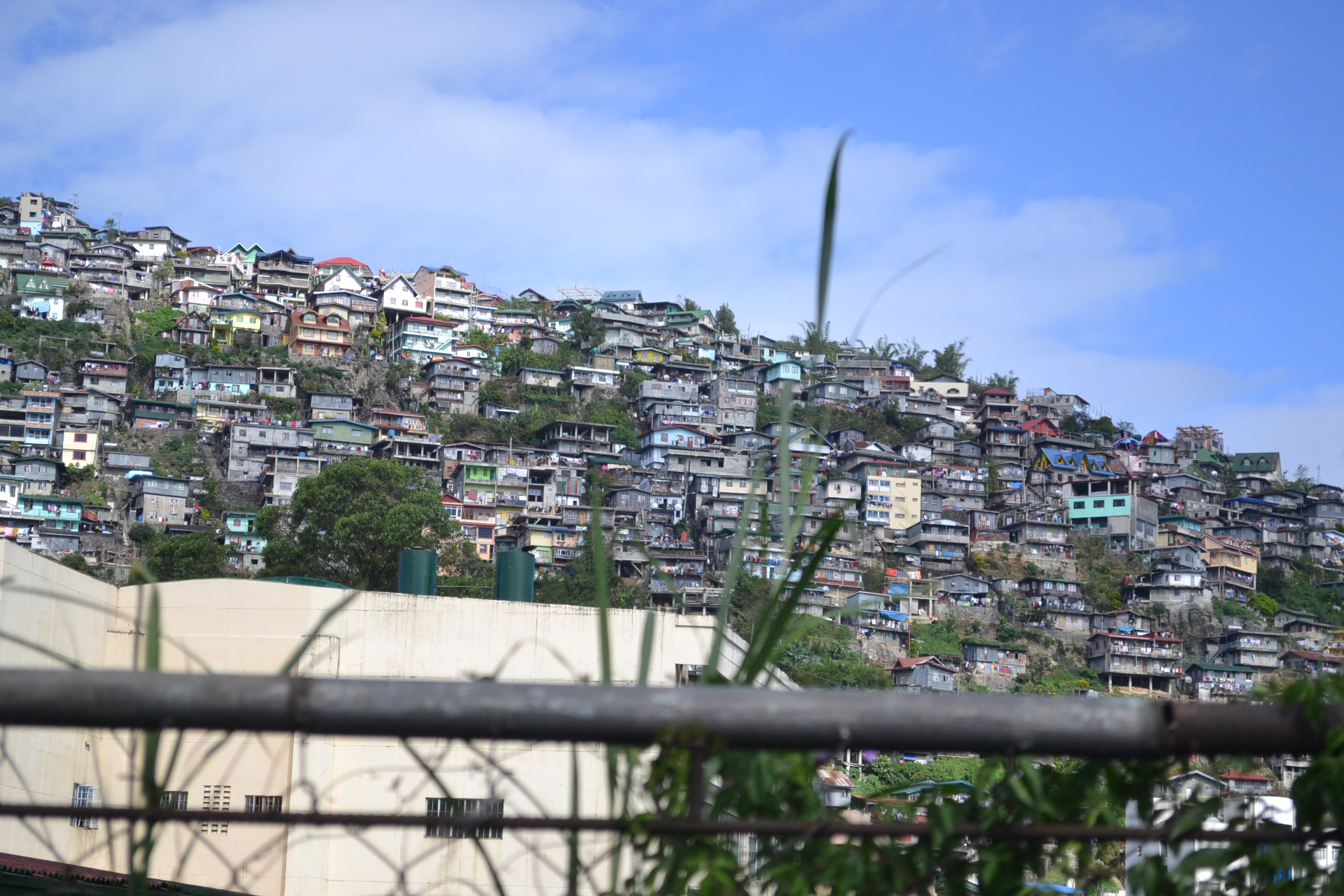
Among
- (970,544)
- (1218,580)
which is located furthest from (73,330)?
(1218,580)

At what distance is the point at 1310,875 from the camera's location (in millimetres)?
1021

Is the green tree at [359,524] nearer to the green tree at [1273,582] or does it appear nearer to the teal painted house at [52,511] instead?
the teal painted house at [52,511]

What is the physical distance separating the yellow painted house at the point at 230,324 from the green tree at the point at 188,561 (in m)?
26.4

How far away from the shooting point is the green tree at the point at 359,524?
31.5 meters

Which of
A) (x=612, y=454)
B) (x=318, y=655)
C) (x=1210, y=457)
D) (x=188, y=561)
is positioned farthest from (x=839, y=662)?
(x=1210, y=457)

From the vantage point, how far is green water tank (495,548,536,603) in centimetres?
1330

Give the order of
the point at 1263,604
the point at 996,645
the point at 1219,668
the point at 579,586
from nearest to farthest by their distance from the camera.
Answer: the point at 579,586, the point at 1219,668, the point at 996,645, the point at 1263,604

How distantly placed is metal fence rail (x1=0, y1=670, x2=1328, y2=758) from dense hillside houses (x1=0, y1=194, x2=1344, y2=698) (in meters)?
39.8

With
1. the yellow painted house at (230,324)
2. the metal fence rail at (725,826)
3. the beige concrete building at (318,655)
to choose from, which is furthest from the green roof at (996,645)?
the metal fence rail at (725,826)

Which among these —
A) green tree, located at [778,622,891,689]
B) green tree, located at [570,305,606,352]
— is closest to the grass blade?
green tree, located at [778,622,891,689]

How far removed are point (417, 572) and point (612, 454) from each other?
4245 cm

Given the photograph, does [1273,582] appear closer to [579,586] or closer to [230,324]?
[579,586]

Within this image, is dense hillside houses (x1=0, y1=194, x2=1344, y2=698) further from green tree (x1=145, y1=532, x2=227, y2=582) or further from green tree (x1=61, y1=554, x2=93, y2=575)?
green tree (x1=145, y1=532, x2=227, y2=582)

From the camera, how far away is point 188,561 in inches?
1345
